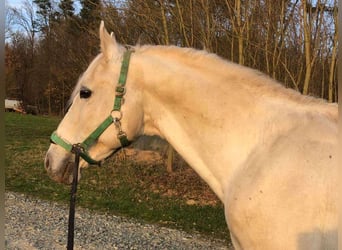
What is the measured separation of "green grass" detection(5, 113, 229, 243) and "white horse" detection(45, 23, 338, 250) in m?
5.02

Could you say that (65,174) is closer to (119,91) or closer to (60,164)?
(60,164)

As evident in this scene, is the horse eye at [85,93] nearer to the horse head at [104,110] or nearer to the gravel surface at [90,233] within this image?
the horse head at [104,110]

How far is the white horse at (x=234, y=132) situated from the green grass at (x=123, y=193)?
16.5 ft

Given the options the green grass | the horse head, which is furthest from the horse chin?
the green grass

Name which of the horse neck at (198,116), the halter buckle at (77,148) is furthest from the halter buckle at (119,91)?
the halter buckle at (77,148)

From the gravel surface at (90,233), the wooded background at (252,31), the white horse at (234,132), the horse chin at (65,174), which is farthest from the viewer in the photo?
the wooded background at (252,31)

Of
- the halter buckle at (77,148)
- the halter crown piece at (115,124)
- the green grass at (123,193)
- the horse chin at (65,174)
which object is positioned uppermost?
the halter crown piece at (115,124)

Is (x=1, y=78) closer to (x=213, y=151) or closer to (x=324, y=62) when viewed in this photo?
(x=213, y=151)

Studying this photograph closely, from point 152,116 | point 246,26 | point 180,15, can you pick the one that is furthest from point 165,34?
point 152,116

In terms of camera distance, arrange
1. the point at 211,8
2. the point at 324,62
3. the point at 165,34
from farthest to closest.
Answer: the point at 165,34 < the point at 211,8 < the point at 324,62

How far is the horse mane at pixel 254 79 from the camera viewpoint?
2.56 metres

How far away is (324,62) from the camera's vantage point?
9094 mm

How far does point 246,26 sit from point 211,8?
4.04 feet

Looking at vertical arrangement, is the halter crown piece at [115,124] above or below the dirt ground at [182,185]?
above
